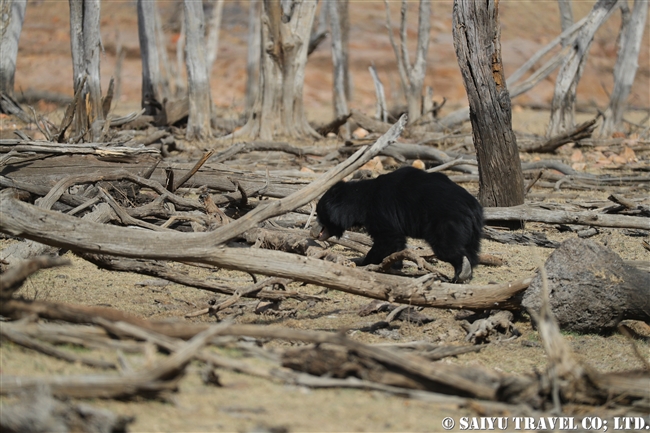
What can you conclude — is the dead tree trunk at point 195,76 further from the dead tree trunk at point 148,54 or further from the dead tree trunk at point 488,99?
the dead tree trunk at point 488,99

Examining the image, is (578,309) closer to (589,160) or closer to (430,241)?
(430,241)

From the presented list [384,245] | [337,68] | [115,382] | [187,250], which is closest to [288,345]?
[187,250]

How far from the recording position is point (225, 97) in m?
34.2

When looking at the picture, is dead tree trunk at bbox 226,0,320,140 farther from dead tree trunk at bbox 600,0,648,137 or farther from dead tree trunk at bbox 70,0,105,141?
dead tree trunk at bbox 600,0,648,137

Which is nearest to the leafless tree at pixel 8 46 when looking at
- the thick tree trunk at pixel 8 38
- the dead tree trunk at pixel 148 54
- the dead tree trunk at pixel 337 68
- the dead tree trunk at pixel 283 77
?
the thick tree trunk at pixel 8 38

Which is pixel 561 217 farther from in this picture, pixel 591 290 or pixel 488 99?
pixel 591 290

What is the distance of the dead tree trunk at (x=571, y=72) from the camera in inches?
517

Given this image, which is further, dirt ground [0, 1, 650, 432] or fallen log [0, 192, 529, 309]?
fallen log [0, 192, 529, 309]

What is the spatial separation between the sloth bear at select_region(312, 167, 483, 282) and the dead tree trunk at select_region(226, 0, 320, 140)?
7483 mm

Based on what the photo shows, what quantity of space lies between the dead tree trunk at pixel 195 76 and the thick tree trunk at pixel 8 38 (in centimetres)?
399

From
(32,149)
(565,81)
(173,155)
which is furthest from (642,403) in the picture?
(565,81)

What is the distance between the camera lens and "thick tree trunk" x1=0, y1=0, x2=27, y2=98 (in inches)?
543

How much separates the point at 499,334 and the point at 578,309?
1.94ft

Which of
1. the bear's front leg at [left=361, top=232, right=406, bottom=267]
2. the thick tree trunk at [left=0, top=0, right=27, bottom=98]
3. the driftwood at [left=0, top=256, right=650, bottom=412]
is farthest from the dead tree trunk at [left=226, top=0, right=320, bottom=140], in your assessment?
the driftwood at [left=0, top=256, right=650, bottom=412]
